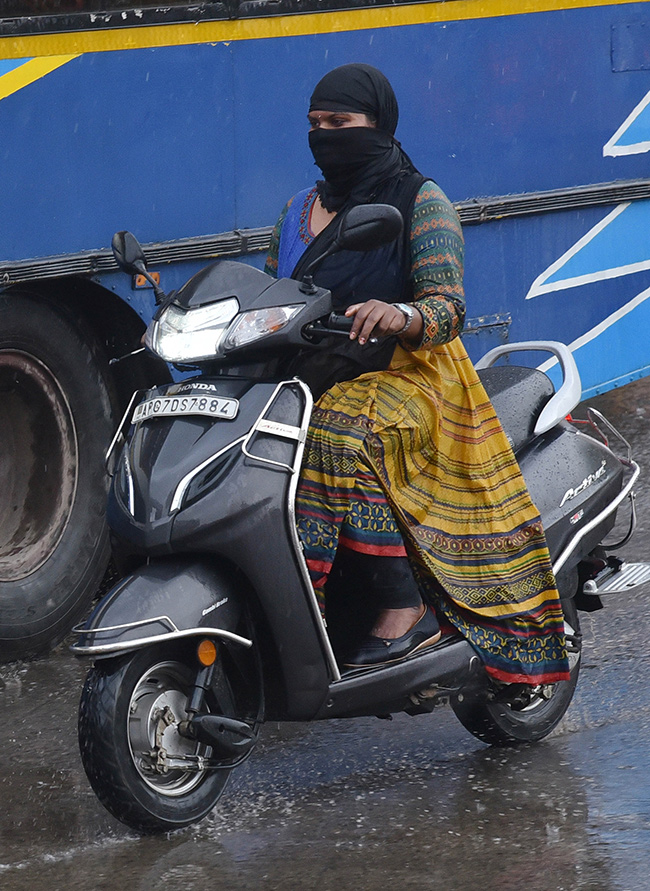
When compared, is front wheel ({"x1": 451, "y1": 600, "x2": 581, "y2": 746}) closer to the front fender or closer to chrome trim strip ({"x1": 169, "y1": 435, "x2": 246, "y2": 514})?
the front fender

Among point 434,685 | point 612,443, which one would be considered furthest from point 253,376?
point 612,443

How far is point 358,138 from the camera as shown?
377cm

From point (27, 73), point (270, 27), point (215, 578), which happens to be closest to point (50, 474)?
point (27, 73)

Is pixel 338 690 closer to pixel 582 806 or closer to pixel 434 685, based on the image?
pixel 434 685

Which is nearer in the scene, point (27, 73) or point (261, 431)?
point (261, 431)

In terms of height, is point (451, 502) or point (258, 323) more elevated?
point (258, 323)

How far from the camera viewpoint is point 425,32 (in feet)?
19.4

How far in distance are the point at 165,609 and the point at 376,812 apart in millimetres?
857

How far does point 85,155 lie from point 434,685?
2.27 metres

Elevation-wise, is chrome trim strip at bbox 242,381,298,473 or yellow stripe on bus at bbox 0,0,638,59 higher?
yellow stripe on bus at bbox 0,0,638,59

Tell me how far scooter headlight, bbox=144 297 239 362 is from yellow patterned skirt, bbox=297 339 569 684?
1.09 feet

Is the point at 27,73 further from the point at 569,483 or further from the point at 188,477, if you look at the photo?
the point at 569,483

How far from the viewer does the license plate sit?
350cm

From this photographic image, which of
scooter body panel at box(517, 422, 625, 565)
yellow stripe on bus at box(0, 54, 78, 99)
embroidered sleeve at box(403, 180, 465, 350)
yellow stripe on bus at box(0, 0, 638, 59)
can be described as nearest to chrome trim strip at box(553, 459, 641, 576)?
scooter body panel at box(517, 422, 625, 565)
